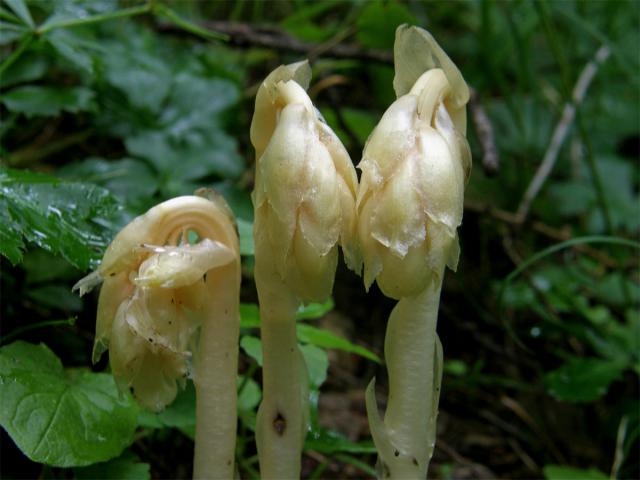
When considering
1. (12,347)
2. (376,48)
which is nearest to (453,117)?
(12,347)

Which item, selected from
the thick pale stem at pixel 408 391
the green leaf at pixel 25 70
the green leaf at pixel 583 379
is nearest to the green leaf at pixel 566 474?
the green leaf at pixel 583 379

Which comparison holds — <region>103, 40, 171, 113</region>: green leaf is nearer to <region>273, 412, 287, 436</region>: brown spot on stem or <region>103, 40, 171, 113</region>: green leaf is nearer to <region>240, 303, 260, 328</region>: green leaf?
<region>240, 303, 260, 328</region>: green leaf

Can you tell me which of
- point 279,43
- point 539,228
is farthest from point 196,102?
point 539,228

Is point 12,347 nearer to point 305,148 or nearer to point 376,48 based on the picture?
point 305,148

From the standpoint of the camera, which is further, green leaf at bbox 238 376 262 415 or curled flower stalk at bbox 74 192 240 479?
green leaf at bbox 238 376 262 415

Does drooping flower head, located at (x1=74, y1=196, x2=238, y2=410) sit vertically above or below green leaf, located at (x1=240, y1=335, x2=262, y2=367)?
above

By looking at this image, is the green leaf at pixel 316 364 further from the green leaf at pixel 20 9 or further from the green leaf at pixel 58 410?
the green leaf at pixel 20 9

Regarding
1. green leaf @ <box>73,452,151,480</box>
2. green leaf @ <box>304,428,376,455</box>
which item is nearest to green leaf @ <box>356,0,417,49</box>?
green leaf @ <box>304,428,376,455</box>
